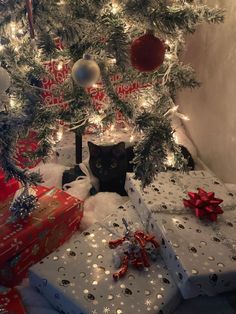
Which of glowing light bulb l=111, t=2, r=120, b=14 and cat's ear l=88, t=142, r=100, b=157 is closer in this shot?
glowing light bulb l=111, t=2, r=120, b=14

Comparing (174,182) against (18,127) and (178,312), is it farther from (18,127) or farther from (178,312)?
(18,127)

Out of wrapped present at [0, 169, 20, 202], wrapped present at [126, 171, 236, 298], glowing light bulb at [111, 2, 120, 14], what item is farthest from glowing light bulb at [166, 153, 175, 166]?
wrapped present at [0, 169, 20, 202]

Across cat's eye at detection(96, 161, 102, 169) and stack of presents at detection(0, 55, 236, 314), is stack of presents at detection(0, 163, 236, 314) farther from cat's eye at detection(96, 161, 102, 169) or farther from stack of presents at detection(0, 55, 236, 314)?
cat's eye at detection(96, 161, 102, 169)

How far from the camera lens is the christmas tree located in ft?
3.32

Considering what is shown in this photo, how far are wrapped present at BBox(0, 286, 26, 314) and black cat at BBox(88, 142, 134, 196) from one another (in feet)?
2.04

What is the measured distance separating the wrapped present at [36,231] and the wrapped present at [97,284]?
8 cm

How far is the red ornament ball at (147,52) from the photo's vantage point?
972 millimetres

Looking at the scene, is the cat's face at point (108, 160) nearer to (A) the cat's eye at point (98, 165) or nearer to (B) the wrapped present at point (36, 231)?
(A) the cat's eye at point (98, 165)

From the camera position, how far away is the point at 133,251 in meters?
1.07

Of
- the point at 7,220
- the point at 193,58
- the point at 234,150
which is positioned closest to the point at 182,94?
the point at 193,58

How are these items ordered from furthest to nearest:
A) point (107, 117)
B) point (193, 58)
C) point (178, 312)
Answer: point (193, 58)
point (107, 117)
point (178, 312)

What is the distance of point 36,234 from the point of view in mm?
1120

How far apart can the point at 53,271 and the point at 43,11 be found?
788 millimetres

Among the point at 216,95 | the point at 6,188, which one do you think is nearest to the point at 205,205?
the point at 216,95
